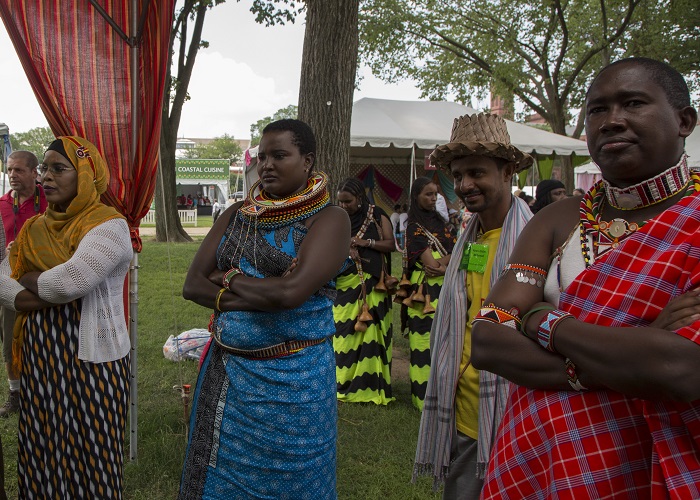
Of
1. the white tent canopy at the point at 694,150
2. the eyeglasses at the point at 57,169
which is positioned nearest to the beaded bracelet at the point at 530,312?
the eyeglasses at the point at 57,169

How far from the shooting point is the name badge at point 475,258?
97.9 inches

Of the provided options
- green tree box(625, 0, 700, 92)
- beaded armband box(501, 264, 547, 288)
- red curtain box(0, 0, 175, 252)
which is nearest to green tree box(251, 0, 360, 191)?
red curtain box(0, 0, 175, 252)

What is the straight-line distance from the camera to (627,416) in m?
1.27

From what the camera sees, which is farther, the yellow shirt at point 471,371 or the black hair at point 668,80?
the yellow shirt at point 471,371

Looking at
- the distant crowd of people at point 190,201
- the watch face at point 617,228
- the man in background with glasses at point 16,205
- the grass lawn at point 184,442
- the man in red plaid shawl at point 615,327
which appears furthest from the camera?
the distant crowd of people at point 190,201

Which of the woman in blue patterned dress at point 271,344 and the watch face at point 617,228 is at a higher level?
the watch face at point 617,228

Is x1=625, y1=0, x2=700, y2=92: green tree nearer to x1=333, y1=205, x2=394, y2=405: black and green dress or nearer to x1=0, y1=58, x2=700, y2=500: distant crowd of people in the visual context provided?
x1=333, y1=205, x2=394, y2=405: black and green dress

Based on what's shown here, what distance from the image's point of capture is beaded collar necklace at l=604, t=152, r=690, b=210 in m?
1.38

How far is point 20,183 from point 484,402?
411 centimetres

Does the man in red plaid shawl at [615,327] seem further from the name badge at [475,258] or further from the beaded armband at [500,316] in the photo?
the name badge at [475,258]

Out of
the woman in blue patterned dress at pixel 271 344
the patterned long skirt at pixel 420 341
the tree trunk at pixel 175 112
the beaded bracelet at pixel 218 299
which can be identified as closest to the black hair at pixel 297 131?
the woman in blue patterned dress at pixel 271 344

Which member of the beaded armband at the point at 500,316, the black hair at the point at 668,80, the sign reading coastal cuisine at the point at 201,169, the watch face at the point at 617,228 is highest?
the black hair at the point at 668,80

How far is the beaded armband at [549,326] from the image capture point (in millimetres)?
1335

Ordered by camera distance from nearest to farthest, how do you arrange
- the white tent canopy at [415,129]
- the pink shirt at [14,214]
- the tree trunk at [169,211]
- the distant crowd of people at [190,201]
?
the pink shirt at [14,214], the white tent canopy at [415,129], the tree trunk at [169,211], the distant crowd of people at [190,201]
